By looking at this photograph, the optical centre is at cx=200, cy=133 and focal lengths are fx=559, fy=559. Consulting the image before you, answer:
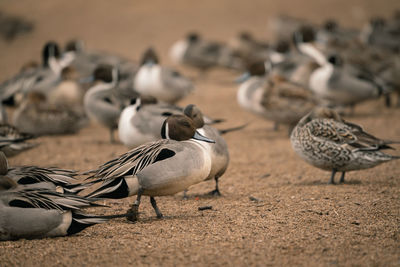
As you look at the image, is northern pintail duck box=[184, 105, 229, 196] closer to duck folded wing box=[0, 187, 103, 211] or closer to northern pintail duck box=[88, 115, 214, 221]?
northern pintail duck box=[88, 115, 214, 221]

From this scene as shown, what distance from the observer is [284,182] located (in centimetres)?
564

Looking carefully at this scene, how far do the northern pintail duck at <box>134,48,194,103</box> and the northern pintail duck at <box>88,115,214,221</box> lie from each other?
5.30 metres

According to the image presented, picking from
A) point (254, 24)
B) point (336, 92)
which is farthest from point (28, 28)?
point (336, 92)

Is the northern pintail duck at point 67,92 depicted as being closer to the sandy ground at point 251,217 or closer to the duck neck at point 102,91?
the sandy ground at point 251,217

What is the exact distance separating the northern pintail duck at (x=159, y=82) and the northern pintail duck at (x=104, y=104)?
151 centimetres

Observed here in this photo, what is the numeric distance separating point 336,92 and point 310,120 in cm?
378

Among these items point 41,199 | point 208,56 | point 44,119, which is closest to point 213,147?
point 41,199

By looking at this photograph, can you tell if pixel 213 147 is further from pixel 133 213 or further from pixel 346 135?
pixel 346 135

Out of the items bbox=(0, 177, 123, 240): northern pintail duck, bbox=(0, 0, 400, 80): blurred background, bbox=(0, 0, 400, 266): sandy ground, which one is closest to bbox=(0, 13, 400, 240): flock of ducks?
bbox=(0, 177, 123, 240): northern pintail duck

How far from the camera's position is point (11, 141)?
568cm

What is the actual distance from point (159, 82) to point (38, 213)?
6.09 metres

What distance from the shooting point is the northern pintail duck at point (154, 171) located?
4078mm

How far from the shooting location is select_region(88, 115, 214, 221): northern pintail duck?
4078mm

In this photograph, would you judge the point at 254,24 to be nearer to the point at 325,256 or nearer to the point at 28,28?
the point at 28,28
